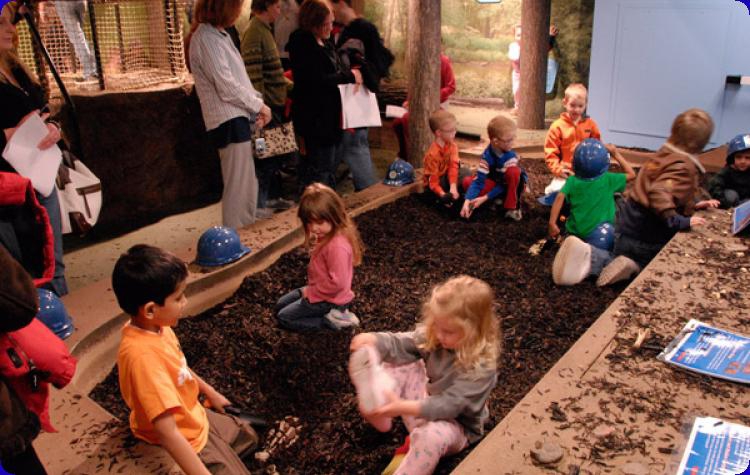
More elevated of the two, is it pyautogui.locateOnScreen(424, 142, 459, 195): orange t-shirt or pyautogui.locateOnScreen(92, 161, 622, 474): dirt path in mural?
pyautogui.locateOnScreen(424, 142, 459, 195): orange t-shirt

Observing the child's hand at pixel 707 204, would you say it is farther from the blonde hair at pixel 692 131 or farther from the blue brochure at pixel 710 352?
the blue brochure at pixel 710 352

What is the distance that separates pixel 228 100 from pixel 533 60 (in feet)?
17.0

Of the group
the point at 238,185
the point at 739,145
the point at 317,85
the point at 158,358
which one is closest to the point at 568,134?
the point at 739,145

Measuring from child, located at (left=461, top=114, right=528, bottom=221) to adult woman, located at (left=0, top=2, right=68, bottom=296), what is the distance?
318 cm

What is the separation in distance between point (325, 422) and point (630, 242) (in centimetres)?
267

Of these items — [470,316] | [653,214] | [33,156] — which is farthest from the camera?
[653,214]

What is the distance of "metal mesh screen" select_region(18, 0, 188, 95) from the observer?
20.0 feet

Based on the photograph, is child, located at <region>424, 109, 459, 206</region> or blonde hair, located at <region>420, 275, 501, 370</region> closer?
blonde hair, located at <region>420, 275, 501, 370</region>

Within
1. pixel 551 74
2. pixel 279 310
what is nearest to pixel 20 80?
pixel 279 310

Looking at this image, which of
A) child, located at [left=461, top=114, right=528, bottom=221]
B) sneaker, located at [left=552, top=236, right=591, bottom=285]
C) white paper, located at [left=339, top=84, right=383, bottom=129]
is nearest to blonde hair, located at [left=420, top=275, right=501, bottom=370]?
sneaker, located at [left=552, top=236, right=591, bottom=285]

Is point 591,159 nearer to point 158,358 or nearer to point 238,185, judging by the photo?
point 238,185

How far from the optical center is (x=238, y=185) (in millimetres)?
5117

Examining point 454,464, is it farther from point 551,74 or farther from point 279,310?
point 551,74

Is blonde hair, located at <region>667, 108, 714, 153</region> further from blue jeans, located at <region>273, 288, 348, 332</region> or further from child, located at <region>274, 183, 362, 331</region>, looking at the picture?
blue jeans, located at <region>273, 288, 348, 332</region>
